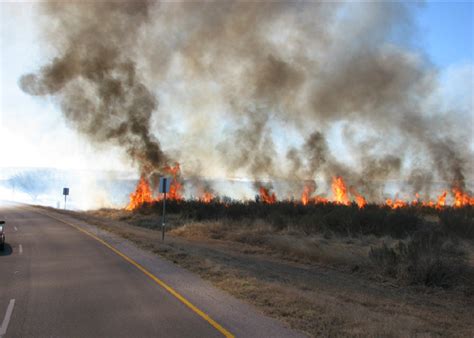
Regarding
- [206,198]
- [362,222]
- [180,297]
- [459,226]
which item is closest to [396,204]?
[362,222]

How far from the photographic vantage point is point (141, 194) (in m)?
38.5

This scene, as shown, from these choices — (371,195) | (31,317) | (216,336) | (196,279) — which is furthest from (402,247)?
(371,195)

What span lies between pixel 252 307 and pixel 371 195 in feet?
148

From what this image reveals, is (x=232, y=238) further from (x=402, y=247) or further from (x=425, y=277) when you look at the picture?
(x=425, y=277)

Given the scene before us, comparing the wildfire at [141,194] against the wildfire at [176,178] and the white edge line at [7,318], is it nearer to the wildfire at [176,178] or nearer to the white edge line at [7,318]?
the wildfire at [176,178]

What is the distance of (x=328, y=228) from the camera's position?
62.3ft

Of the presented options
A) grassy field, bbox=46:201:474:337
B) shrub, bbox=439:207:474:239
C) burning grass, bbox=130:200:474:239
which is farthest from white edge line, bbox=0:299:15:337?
shrub, bbox=439:207:474:239

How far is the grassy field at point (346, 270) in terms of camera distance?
5.91 m

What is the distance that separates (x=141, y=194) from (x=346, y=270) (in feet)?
96.4

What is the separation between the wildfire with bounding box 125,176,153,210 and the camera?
3751 centimetres

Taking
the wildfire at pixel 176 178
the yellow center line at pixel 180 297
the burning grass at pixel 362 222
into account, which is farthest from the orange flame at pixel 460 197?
the yellow center line at pixel 180 297

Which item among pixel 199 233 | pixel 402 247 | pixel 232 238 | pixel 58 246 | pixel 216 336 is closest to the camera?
pixel 216 336

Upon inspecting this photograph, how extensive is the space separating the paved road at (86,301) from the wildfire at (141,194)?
26.0 meters

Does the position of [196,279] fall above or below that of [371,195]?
below
